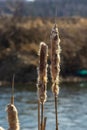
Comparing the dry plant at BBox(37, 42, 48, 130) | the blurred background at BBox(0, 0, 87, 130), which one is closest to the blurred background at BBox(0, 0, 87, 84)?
the blurred background at BBox(0, 0, 87, 130)

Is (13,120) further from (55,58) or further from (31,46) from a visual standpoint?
(31,46)

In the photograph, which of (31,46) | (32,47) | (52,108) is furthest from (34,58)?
(52,108)

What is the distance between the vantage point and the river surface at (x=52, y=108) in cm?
1881

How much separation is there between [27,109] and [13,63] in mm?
18518

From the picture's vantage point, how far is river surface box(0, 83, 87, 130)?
1881 cm

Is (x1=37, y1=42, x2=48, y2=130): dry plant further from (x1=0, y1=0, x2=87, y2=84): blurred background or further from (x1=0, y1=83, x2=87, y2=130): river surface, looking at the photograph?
(x1=0, y1=0, x2=87, y2=84): blurred background

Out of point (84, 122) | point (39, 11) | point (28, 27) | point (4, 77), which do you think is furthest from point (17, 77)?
point (39, 11)

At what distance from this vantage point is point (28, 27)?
159ft

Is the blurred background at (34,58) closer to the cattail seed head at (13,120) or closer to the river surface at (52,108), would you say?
the river surface at (52,108)

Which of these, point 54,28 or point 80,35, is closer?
point 54,28

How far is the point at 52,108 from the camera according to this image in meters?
22.7

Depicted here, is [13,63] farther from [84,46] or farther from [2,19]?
[2,19]

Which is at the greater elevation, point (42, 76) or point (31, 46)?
point (31, 46)

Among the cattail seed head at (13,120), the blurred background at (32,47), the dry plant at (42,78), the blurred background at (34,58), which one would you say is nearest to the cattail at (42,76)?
the dry plant at (42,78)
